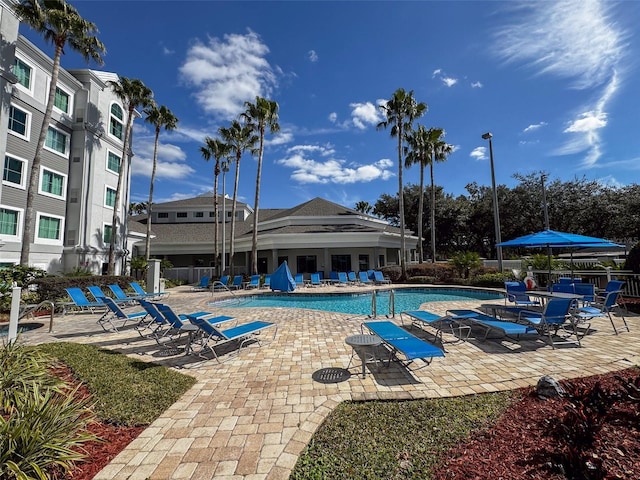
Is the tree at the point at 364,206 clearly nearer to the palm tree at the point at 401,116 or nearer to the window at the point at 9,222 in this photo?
the palm tree at the point at 401,116

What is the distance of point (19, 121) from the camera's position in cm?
1692

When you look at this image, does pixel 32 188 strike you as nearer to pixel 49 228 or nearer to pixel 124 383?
pixel 49 228

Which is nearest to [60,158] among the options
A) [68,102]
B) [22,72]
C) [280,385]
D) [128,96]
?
[68,102]

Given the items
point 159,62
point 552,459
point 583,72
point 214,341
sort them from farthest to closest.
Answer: point 159,62
point 583,72
point 214,341
point 552,459

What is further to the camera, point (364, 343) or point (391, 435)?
point (364, 343)

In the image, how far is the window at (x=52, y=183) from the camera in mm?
18469

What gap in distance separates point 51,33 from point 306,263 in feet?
76.2

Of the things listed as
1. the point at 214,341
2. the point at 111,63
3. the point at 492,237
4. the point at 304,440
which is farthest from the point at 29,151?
the point at 492,237

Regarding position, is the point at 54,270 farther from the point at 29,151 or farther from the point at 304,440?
the point at 304,440

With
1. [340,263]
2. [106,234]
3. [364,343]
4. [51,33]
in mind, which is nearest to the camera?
[364,343]

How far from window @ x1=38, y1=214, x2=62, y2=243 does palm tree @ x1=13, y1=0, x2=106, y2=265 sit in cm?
342

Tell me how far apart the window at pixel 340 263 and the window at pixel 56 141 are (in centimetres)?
2272

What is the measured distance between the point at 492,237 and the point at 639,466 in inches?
1682

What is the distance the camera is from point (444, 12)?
A: 32.2 feet
